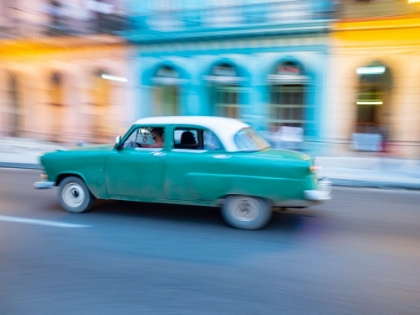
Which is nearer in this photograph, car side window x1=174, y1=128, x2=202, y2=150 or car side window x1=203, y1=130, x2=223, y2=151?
car side window x1=203, y1=130, x2=223, y2=151

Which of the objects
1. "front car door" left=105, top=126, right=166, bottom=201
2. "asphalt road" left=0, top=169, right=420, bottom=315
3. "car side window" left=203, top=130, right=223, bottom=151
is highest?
"car side window" left=203, top=130, right=223, bottom=151

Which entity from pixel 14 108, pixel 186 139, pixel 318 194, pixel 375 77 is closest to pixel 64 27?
pixel 14 108

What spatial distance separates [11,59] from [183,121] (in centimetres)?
1656

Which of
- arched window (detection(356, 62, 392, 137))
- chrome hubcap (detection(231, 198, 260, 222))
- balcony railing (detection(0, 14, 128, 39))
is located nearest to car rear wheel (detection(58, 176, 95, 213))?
chrome hubcap (detection(231, 198, 260, 222))

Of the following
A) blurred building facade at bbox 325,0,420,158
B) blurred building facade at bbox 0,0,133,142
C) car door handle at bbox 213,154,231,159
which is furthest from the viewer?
blurred building facade at bbox 0,0,133,142

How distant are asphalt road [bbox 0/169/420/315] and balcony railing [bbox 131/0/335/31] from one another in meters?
8.92

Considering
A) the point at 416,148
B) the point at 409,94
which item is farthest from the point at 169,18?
the point at 416,148

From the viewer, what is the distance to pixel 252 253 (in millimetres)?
4527

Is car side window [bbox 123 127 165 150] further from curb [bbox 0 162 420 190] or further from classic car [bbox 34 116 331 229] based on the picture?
curb [bbox 0 162 420 190]

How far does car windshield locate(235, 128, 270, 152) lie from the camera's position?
5.57 m

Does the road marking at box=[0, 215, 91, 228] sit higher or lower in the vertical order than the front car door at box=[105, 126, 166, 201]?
lower

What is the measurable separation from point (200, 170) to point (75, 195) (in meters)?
2.31

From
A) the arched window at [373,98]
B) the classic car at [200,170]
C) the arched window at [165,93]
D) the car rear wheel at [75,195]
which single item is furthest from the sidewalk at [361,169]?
the car rear wheel at [75,195]

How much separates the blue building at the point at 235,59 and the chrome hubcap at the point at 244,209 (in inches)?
342
